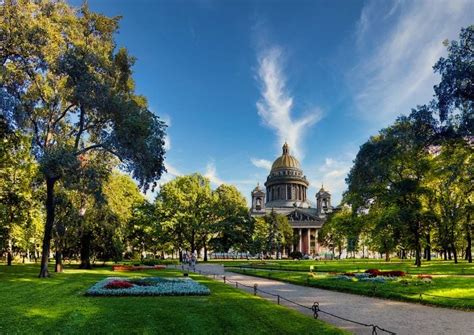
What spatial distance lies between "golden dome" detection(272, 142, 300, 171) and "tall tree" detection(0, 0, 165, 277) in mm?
125444

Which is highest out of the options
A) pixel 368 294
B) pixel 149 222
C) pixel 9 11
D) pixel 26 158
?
pixel 9 11

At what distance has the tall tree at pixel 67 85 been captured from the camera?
25062 mm

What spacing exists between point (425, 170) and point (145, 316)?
41979 millimetres

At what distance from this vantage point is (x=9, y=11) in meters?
24.5

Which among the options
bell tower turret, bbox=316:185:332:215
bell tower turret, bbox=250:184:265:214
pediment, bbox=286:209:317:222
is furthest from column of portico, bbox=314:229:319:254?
bell tower turret, bbox=250:184:265:214

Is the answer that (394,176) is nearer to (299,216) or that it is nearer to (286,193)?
(299,216)

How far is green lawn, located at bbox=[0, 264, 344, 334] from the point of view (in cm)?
1226

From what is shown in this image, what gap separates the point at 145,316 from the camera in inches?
558

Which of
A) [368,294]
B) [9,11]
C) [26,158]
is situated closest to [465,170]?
[368,294]

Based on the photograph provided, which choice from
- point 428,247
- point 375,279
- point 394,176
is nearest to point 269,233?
point 428,247

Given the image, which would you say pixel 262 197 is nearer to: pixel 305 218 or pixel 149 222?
pixel 305 218

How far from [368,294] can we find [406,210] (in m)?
25.7

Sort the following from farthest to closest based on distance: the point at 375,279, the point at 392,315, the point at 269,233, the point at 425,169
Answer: the point at 269,233 → the point at 425,169 → the point at 375,279 → the point at 392,315

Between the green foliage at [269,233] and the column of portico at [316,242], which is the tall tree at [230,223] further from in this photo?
the column of portico at [316,242]
